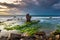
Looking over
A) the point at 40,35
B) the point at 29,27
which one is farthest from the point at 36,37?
the point at 29,27

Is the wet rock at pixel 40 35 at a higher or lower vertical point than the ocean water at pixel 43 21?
lower

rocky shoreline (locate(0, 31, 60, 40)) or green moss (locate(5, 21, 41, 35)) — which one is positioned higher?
green moss (locate(5, 21, 41, 35))

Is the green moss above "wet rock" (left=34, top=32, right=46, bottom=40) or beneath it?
above

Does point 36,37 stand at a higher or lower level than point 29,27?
lower

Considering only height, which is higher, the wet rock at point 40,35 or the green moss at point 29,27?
the green moss at point 29,27

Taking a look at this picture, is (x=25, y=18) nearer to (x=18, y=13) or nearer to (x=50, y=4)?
(x=18, y=13)

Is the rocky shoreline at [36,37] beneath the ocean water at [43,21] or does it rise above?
beneath

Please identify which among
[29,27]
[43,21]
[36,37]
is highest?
[43,21]

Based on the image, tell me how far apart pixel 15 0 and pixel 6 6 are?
0.73ft

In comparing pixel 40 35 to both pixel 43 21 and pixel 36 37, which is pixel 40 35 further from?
pixel 43 21

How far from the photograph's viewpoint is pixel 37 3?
283 centimetres

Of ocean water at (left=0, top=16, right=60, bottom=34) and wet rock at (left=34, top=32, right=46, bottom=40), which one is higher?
ocean water at (left=0, top=16, right=60, bottom=34)

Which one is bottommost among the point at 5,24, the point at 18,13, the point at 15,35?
the point at 15,35

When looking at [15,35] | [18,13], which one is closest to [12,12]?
[18,13]
